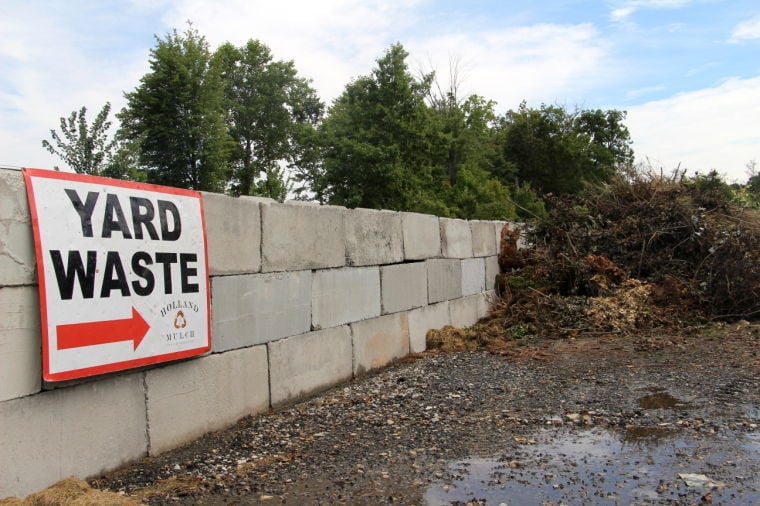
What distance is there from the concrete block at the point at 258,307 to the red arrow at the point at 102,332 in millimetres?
777

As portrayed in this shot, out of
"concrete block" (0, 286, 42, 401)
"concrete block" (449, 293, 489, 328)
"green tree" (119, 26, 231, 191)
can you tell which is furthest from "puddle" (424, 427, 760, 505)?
"green tree" (119, 26, 231, 191)

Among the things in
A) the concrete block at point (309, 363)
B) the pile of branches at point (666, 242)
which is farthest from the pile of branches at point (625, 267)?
the concrete block at point (309, 363)

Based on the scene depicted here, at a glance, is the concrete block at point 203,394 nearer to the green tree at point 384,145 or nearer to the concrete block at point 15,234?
the concrete block at point 15,234

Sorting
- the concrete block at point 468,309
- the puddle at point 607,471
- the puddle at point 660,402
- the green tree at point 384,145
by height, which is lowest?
the puddle at point 660,402

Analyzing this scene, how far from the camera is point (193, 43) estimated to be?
1166 inches

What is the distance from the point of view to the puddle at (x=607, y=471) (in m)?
3.23

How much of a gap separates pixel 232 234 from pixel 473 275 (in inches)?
221

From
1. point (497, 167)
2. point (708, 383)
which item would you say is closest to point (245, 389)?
point (708, 383)

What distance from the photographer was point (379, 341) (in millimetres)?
6895

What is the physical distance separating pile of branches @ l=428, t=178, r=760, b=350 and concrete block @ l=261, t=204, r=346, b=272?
2.67m

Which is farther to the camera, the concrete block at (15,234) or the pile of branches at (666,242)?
the pile of branches at (666,242)

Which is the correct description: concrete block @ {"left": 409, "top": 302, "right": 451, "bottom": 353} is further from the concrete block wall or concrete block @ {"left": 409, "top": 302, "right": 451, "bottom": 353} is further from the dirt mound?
the dirt mound

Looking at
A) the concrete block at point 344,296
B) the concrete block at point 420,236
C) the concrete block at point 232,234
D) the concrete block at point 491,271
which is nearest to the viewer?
the concrete block at point 232,234

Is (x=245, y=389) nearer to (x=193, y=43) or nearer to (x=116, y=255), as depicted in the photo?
(x=116, y=255)
